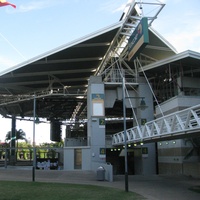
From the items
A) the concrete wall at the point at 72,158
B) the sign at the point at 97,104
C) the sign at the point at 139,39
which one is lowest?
the concrete wall at the point at 72,158

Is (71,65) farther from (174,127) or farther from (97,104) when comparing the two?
(174,127)

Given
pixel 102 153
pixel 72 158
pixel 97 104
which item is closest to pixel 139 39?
pixel 97 104

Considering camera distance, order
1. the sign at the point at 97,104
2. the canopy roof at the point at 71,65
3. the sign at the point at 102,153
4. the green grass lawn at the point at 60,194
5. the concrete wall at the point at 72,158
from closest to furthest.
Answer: the green grass lawn at the point at 60,194
the canopy roof at the point at 71,65
the sign at the point at 102,153
the concrete wall at the point at 72,158
the sign at the point at 97,104

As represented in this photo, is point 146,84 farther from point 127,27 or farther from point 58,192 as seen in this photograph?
point 58,192

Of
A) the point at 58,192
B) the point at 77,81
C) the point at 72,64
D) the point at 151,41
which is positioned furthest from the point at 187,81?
the point at 58,192

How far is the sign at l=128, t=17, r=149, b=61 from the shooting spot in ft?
83.5

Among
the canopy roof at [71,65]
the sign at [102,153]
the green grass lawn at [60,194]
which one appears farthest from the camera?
the sign at [102,153]

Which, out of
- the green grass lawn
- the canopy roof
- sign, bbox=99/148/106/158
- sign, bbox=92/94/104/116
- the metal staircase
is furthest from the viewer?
sign, bbox=92/94/104/116

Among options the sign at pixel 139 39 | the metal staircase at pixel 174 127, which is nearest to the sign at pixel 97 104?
the sign at pixel 139 39

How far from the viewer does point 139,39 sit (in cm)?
2716

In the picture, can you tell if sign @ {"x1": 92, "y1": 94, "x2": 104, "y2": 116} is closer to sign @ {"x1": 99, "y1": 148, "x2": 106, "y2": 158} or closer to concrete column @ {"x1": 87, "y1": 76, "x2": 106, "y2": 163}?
concrete column @ {"x1": 87, "y1": 76, "x2": 106, "y2": 163}

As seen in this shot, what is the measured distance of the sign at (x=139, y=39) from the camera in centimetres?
2544

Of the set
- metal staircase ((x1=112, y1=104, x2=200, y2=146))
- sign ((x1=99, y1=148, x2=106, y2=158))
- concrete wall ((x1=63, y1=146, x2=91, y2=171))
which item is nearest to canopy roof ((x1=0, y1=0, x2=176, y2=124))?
concrete wall ((x1=63, y1=146, x2=91, y2=171))

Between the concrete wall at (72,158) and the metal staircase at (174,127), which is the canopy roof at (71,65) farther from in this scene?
the metal staircase at (174,127)
